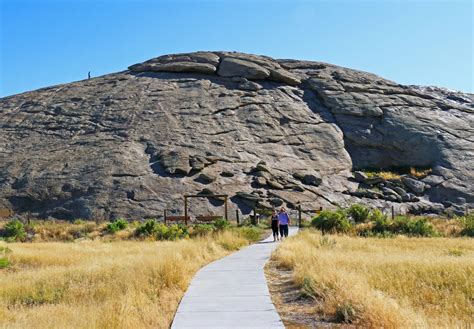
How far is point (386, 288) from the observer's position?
11875 mm

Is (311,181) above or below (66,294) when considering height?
above

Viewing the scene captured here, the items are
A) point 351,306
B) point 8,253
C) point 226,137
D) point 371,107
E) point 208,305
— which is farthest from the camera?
point 371,107

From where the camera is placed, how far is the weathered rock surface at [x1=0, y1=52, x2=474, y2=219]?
3975 cm

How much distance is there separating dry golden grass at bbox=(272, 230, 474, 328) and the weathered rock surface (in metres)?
22.9

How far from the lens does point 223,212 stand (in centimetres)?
3762

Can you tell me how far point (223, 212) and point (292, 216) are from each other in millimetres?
Answer: 4979

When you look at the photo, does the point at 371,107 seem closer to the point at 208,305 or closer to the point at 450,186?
the point at 450,186

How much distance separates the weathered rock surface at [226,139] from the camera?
130 feet

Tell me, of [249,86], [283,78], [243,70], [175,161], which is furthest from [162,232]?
[283,78]

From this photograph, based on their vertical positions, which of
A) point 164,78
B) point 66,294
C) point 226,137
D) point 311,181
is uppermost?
point 164,78

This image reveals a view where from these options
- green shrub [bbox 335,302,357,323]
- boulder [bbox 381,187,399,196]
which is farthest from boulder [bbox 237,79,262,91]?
green shrub [bbox 335,302,357,323]

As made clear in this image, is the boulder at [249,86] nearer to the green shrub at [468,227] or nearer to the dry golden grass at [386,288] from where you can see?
the green shrub at [468,227]

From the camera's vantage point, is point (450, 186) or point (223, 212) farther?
point (450, 186)

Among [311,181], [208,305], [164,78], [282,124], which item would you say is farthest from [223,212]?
[208,305]
